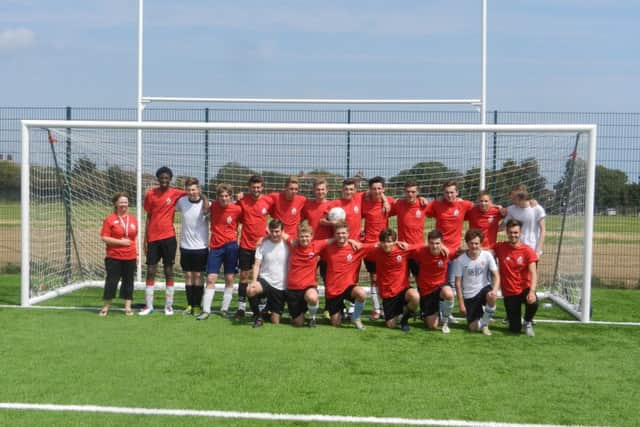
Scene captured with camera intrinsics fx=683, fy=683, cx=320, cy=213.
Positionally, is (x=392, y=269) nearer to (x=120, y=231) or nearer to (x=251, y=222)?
(x=251, y=222)

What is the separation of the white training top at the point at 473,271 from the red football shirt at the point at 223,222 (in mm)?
2647

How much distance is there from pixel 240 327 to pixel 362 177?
Answer: 116 inches

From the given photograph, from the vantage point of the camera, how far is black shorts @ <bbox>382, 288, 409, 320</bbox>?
7668 mm

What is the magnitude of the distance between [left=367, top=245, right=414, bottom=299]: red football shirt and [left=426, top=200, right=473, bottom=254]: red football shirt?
0.63 meters

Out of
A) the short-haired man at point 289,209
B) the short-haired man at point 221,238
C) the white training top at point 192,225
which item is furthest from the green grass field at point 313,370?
the short-haired man at point 289,209

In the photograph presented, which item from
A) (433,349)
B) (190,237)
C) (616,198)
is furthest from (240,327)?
(616,198)

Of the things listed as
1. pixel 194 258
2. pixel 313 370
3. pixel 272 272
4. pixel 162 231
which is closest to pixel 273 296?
pixel 272 272

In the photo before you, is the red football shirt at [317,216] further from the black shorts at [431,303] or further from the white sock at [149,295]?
the white sock at [149,295]

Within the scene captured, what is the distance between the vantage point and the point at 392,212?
8141 mm

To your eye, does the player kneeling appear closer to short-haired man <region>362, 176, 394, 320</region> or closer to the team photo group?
the team photo group

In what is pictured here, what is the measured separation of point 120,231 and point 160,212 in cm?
51

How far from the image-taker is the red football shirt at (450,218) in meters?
8.05

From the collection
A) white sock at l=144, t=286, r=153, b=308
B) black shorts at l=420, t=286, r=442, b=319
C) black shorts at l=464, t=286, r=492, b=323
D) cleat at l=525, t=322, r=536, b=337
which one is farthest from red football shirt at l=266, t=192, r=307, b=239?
cleat at l=525, t=322, r=536, b=337

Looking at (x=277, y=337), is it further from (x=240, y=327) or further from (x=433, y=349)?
(x=433, y=349)
